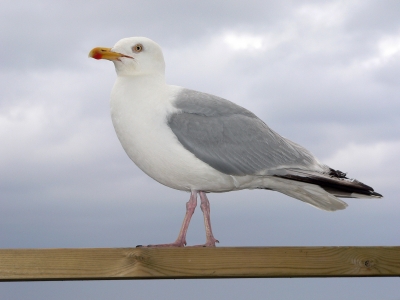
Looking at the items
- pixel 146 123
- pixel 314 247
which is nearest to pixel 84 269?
pixel 146 123

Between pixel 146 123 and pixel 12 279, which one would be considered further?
pixel 146 123

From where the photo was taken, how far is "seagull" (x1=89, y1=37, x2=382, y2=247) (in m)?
2.92

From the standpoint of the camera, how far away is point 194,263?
2662mm

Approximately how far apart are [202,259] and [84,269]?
0.52 m

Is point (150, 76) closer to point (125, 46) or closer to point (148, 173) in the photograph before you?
point (125, 46)

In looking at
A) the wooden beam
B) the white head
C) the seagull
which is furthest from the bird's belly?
the wooden beam

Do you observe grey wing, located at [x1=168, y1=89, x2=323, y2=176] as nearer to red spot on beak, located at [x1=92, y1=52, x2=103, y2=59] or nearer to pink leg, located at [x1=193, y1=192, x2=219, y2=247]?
pink leg, located at [x1=193, y1=192, x2=219, y2=247]

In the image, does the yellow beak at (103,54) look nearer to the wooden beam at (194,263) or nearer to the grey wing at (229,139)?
the grey wing at (229,139)

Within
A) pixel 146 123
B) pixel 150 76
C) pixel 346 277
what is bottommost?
pixel 346 277

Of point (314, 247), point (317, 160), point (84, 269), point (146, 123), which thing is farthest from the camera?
point (317, 160)

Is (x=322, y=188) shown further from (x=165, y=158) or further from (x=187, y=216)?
(x=165, y=158)

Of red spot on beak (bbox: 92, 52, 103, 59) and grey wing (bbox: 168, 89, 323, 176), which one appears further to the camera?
red spot on beak (bbox: 92, 52, 103, 59)

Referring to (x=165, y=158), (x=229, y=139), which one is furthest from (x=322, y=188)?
(x=165, y=158)

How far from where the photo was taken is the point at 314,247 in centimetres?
278
